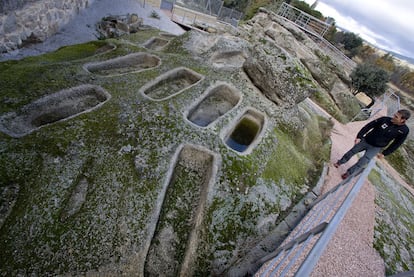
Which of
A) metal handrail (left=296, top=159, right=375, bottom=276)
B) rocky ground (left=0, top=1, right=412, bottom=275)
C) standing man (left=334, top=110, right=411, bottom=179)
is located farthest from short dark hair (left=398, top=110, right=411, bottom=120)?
metal handrail (left=296, top=159, right=375, bottom=276)

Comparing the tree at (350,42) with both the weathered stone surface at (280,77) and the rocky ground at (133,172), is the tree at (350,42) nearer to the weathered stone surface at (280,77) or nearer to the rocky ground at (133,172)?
the weathered stone surface at (280,77)

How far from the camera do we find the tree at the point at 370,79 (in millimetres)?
17812

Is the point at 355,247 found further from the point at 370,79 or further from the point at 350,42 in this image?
the point at 350,42

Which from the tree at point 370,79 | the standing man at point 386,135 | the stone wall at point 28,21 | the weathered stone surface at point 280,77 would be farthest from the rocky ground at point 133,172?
the tree at point 370,79

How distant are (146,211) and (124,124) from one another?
261cm

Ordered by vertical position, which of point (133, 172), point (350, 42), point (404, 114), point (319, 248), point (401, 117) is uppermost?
point (350, 42)

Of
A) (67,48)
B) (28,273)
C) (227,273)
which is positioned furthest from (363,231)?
(67,48)

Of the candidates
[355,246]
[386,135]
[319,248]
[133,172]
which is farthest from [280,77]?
[319,248]

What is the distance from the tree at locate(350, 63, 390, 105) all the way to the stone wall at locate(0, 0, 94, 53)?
74.2 ft

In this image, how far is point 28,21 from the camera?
891 centimetres

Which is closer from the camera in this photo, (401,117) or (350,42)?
(401,117)

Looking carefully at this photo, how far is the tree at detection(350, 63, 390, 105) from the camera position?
17812mm

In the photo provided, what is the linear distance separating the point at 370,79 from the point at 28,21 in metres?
23.4

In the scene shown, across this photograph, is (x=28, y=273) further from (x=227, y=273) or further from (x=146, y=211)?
(x=227, y=273)
